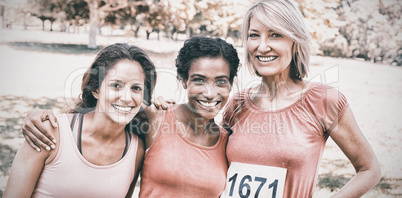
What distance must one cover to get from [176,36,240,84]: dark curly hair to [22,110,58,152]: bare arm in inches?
35.9

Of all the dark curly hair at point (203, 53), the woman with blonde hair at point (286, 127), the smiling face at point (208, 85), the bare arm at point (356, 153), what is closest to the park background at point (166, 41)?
the bare arm at point (356, 153)

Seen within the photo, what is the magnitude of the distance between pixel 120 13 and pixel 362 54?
7153 mm

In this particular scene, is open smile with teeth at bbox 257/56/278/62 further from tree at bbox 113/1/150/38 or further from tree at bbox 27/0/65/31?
tree at bbox 27/0/65/31

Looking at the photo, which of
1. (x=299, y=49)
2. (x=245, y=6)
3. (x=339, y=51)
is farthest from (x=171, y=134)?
(x=339, y=51)

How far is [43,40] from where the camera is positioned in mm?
8688

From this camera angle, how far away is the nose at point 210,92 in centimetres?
229

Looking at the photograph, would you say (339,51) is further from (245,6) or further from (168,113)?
(168,113)

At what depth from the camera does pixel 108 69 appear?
7.45 feet

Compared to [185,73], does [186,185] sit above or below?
below

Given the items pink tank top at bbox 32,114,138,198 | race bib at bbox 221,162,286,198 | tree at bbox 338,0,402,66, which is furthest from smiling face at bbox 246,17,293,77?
tree at bbox 338,0,402,66

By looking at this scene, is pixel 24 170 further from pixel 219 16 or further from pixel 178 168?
pixel 219 16

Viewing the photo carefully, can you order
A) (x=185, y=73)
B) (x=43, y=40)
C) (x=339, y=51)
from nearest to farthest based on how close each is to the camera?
(x=185, y=73)
(x=43, y=40)
(x=339, y=51)

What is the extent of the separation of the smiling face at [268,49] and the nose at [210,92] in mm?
353

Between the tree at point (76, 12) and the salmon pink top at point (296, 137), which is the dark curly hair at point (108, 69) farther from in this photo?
the tree at point (76, 12)
